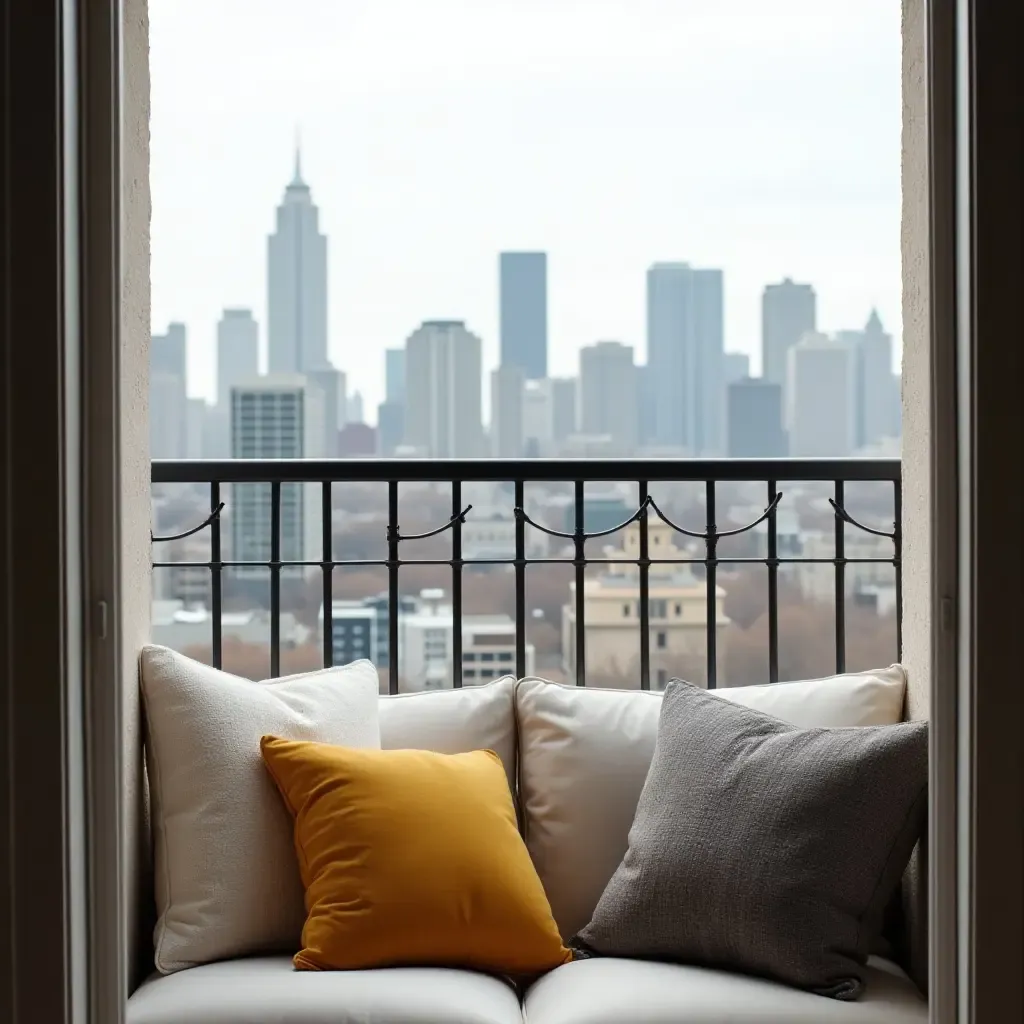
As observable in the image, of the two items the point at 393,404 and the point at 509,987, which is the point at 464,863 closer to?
the point at 509,987

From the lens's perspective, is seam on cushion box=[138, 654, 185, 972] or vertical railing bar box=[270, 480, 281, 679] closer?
seam on cushion box=[138, 654, 185, 972]

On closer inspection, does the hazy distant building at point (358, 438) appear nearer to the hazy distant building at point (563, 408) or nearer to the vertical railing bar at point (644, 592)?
the hazy distant building at point (563, 408)

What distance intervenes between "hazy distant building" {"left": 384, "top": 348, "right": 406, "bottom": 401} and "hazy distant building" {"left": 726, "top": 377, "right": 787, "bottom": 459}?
90 centimetres

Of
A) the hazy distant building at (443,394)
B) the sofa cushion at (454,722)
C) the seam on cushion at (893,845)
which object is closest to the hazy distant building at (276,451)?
the hazy distant building at (443,394)

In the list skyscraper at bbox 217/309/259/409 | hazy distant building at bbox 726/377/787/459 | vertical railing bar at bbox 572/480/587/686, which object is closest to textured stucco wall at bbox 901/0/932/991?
vertical railing bar at bbox 572/480/587/686

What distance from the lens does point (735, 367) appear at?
3.05 m

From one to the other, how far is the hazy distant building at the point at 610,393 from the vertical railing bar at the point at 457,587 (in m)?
0.89

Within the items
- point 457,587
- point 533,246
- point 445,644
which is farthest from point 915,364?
point 533,246

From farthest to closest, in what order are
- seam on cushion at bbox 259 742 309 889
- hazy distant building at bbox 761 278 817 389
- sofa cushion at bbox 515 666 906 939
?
hazy distant building at bbox 761 278 817 389 → sofa cushion at bbox 515 666 906 939 → seam on cushion at bbox 259 742 309 889

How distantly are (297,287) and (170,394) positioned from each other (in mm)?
592

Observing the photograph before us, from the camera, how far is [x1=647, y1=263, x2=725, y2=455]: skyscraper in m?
3.05

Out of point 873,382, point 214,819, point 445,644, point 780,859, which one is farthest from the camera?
point 873,382

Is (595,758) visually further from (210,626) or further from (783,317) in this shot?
(783,317)

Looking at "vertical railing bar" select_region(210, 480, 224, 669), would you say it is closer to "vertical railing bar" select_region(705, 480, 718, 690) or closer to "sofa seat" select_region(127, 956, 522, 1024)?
"sofa seat" select_region(127, 956, 522, 1024)
